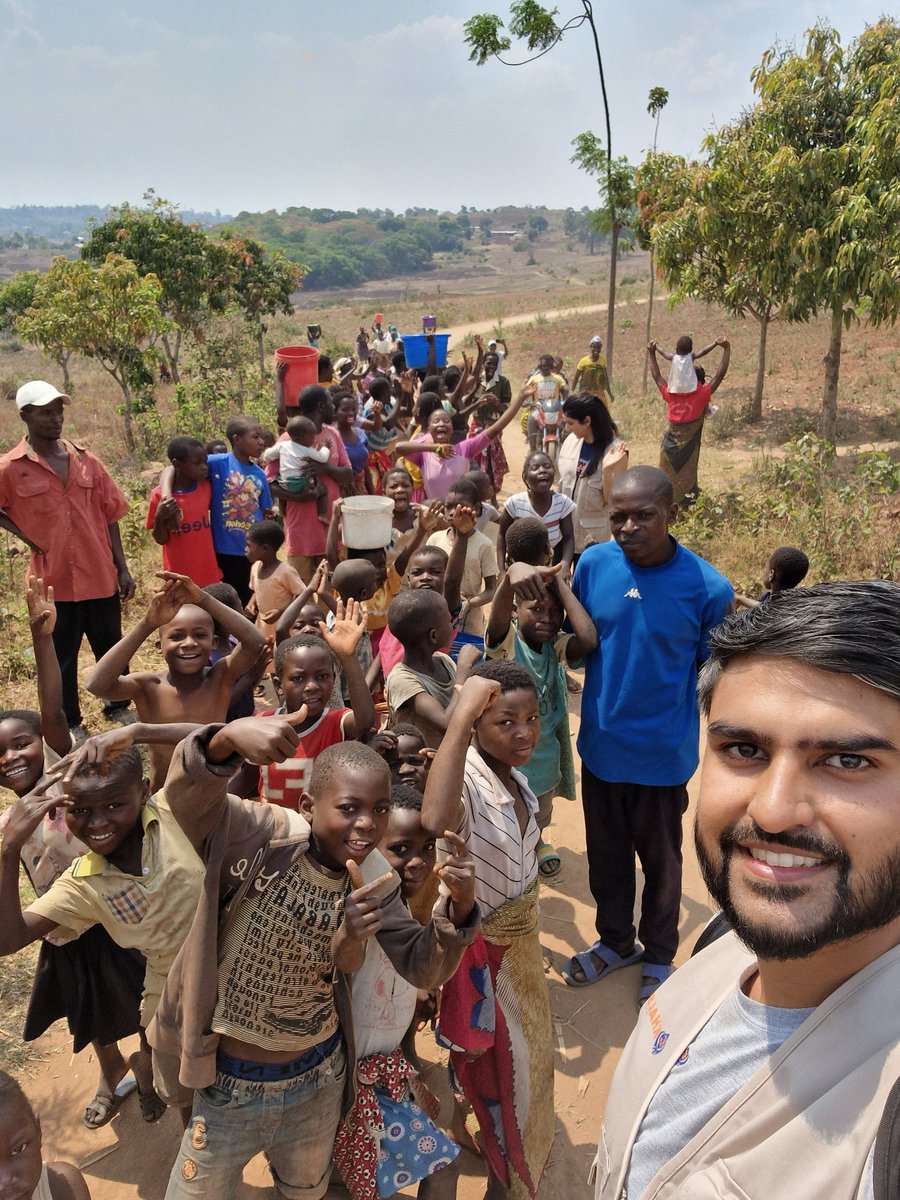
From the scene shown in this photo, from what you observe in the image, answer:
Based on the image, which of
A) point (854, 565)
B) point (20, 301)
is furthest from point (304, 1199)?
point (20, 301)

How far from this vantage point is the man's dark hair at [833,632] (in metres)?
1.03

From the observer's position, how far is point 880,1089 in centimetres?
92

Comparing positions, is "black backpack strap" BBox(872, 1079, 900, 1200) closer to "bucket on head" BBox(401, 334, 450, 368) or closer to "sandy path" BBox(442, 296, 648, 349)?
"bucket on head" BBox(401, 334, 450, 368)

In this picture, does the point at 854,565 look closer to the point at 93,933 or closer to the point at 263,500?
the point at 263,500

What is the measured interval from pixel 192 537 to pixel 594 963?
321 centimetres

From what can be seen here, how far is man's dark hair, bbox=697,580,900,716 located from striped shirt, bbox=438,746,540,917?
1352 millimetres

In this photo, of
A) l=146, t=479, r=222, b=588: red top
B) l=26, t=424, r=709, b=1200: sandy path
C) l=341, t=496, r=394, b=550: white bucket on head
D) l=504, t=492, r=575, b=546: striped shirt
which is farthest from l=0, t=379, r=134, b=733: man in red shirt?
l=504, t=492, r=575, b=546: striped shirt

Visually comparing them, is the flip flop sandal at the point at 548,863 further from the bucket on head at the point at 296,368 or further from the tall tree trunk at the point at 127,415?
the tall tree trunk at the point at 127,415

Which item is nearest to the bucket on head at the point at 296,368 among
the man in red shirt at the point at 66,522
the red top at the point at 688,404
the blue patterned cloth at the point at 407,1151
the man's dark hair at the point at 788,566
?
the man in red shirt at the point at 66,522

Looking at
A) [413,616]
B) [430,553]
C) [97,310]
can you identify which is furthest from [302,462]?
[97,310]

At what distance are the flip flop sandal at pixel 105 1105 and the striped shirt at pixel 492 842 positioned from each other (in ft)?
4.80

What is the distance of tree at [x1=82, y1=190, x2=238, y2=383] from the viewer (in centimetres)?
1602

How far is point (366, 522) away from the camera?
13.9ft

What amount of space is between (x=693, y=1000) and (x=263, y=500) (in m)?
4.32
